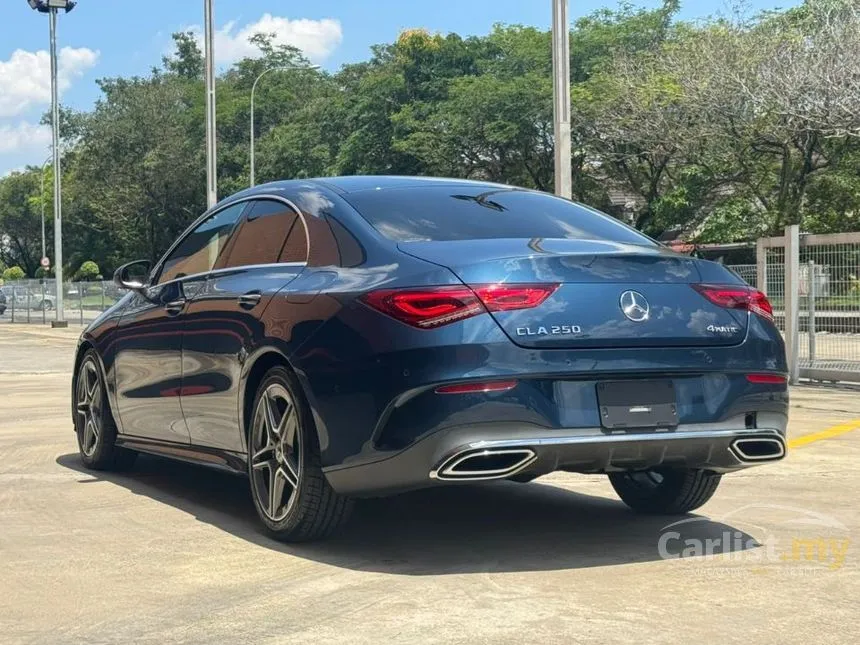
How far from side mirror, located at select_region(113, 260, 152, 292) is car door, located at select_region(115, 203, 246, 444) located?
7cm

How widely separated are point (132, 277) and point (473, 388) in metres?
3.51

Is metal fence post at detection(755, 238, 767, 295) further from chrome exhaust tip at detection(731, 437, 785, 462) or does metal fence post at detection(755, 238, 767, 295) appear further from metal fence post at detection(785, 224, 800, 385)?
chrome exhaust tip at detection(731, 437, 785, 462)

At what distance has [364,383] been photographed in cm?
485

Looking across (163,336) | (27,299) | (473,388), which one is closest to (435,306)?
(473,388)

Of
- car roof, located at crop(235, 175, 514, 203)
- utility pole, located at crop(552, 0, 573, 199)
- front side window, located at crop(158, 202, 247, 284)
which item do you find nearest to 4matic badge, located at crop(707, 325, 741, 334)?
car roof, located at crop(235, 175, 514, 203)

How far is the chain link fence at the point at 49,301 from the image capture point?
147 feet

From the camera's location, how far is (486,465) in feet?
15.6

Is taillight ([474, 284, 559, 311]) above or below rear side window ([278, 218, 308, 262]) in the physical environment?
below

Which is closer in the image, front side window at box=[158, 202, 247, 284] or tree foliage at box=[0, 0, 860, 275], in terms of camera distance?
front side window at box=[158, 202, 247, 284]

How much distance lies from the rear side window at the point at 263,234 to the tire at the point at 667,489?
1.86 m

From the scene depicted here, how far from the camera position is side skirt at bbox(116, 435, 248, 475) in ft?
19.4

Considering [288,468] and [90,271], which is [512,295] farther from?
[90,271]

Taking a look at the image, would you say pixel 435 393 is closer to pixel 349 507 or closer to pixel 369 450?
pixel 369 450

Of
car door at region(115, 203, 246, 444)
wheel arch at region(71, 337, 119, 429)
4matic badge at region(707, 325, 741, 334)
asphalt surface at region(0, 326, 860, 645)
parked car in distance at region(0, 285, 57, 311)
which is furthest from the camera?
parked car in distance at region(0, 285, 57, 311)
